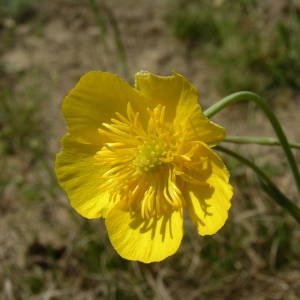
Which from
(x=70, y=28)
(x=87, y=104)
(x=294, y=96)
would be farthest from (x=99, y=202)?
(x=70, y=28)

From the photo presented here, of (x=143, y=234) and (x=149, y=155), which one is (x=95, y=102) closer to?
(x=149, y=155)

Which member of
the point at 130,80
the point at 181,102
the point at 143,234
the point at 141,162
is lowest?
the point at 143,234

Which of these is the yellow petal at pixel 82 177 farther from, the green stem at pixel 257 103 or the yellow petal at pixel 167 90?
the green stem at pixel 257 103

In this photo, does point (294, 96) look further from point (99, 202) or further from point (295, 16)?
point (99, 202)

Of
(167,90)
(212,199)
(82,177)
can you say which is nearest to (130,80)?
(82,177)

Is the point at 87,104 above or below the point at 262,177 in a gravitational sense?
above
